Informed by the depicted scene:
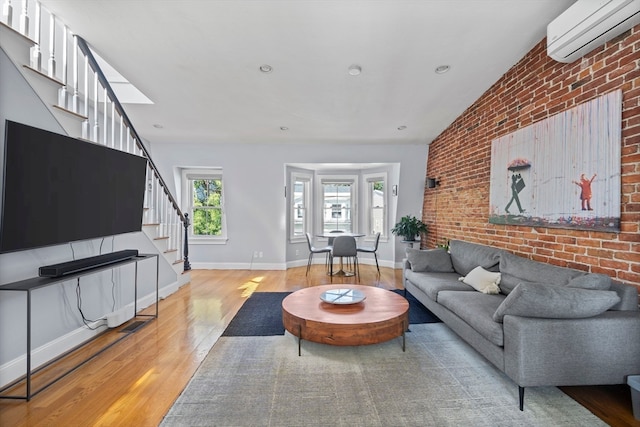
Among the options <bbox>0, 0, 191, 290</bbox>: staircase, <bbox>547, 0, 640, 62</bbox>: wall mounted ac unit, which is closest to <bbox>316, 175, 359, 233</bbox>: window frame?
<bbox>0, 0, 191, 290</bbox>: staircase

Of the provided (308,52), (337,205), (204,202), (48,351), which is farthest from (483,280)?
(204,202)

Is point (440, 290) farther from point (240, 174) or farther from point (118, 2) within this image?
point (240, 174)

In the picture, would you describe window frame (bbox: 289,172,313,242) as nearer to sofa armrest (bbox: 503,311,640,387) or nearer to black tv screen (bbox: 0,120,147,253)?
black tv screen (bbox: 0,120,147,253)

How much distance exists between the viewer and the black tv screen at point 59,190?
1766 millimetres

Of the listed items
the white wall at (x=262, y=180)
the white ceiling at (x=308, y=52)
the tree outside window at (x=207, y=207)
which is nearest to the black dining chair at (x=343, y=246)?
the white wall at (x=262, y=180)

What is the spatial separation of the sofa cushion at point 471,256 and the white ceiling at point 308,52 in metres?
2.00

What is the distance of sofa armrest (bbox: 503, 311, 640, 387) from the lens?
1.79 meters

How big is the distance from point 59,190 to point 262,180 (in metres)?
3.84

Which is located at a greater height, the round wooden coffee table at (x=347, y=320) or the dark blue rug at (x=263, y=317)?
the round wooden coffee table at (x=347, y=320)

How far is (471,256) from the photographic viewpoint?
11.5ft

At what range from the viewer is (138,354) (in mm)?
2471

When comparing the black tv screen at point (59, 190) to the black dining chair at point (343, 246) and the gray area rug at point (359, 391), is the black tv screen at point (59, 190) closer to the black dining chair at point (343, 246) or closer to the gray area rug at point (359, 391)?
the gray area rug at point (359, 391)

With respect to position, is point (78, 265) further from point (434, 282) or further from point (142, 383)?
point (434, 282)

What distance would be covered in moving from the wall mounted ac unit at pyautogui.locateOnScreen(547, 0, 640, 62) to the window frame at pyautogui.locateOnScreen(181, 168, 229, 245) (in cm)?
535
